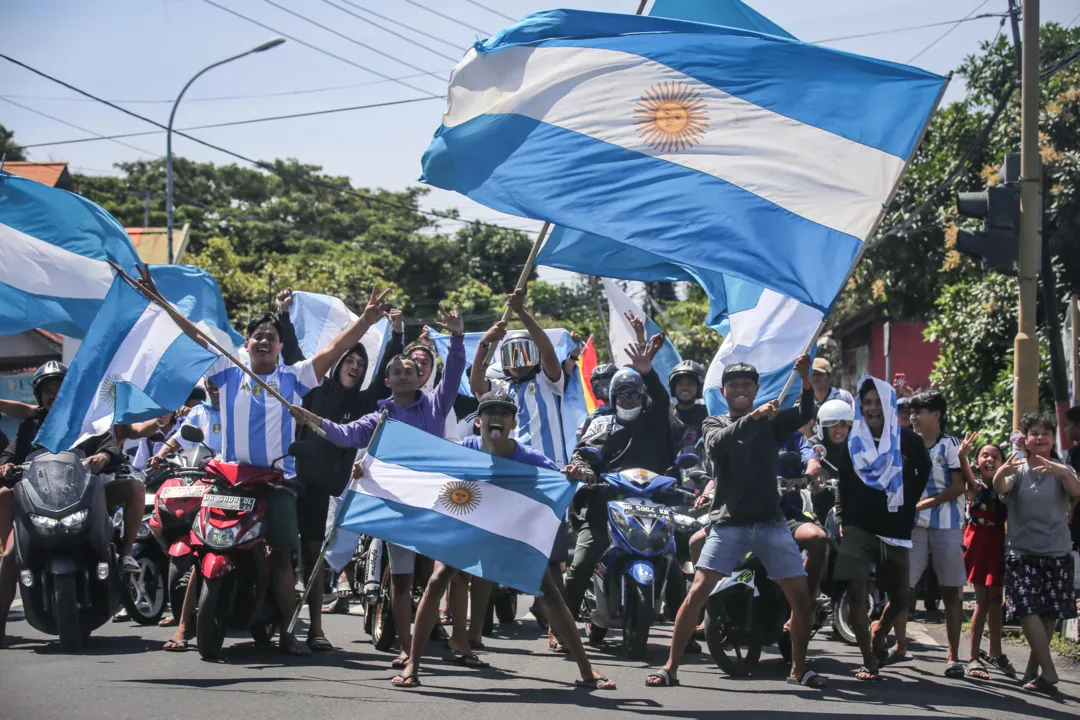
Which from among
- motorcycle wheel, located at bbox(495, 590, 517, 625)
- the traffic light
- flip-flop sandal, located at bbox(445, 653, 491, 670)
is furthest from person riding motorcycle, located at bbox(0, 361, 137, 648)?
the traffic light

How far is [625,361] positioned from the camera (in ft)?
42.5

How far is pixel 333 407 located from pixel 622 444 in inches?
84.9

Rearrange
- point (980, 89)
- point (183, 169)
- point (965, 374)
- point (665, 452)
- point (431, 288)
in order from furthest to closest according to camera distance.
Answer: point (183, 169) → point (431, 288) → point (980, 89) → point (965, 374) → point (665, 452)

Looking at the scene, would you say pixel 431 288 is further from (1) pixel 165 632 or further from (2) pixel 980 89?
(1) pixel 165 632

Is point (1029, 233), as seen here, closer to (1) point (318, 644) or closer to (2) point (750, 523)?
(2) point (750, 523)

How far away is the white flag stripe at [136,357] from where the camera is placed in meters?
8.28

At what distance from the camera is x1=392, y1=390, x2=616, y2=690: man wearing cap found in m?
7.38

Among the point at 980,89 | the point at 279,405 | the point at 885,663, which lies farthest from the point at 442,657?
the point at 980,89

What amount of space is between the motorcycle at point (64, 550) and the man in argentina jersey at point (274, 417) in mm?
1071

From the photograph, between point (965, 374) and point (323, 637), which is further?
point (965, 374)

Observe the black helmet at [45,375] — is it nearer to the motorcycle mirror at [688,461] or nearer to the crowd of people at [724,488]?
the crowd of people at [724,488]

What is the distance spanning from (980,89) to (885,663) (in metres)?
17.2

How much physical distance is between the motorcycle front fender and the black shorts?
2.87 feet

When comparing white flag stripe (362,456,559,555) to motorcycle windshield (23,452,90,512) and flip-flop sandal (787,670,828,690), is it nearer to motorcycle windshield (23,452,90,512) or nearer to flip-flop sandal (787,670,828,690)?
flip-flop sandal (787,670,828,690)
